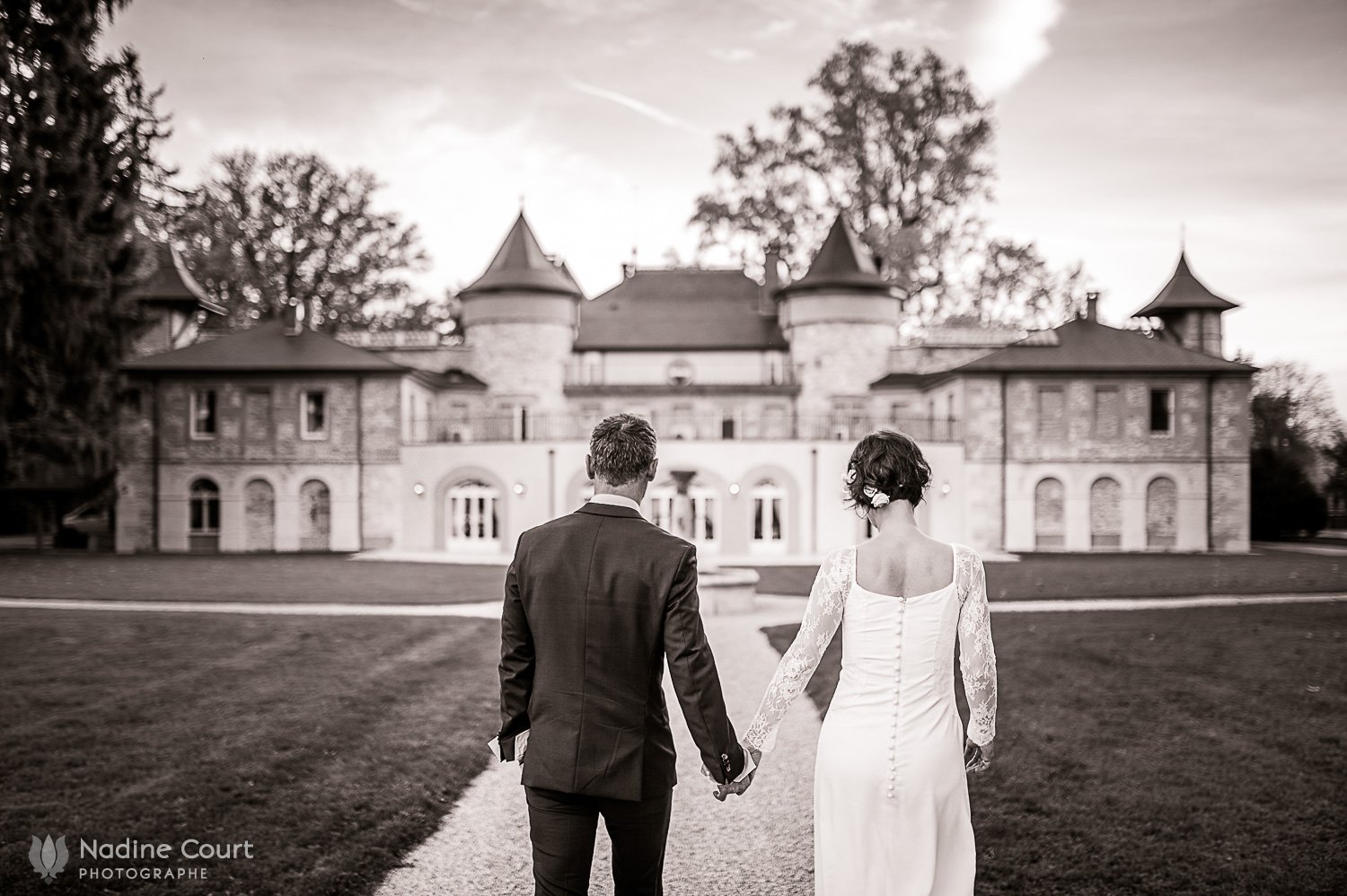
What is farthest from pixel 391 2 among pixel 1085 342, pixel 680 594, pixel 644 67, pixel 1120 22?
pixel 1085 342

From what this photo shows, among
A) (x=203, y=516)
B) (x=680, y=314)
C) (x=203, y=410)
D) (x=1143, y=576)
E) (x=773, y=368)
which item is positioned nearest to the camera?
(x=1143, y=576)

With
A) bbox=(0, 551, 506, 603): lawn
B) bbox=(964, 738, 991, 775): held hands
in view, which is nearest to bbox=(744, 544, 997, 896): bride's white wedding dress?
bbox=(964, 738, 991, 775): held hands

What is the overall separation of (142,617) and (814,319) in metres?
24.9

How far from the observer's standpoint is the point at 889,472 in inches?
143

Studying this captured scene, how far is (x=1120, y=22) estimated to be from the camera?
73.9 feet

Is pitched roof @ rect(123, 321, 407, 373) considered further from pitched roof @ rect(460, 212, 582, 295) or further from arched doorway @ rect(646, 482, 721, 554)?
arched doorway @ rect(646, 482, 721, 554)

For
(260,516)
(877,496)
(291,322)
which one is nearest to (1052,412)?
(291,322)

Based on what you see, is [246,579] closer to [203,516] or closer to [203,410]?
[203,516]

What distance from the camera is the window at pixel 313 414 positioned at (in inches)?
1251

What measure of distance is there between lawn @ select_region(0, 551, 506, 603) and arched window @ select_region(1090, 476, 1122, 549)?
18.1 meters

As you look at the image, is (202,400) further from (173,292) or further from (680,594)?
(680,594)

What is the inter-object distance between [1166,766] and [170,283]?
115ft

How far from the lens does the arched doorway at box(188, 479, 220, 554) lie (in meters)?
31.8

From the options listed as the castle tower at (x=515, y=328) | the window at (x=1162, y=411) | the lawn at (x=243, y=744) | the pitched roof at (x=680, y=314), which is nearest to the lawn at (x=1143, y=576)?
the window at (x=1162, y=411)
